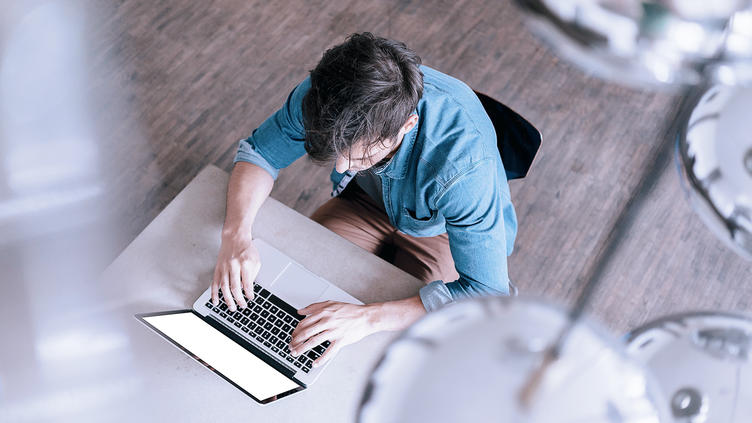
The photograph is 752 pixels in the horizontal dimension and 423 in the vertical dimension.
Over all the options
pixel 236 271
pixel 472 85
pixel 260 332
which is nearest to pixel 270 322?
pixel 260 332

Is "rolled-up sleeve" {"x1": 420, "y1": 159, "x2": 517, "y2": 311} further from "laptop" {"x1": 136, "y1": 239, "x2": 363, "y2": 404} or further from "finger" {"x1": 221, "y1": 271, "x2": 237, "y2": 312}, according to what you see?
"finger" {"x1": 221, "y1": 271, "x2": 237, "y2": 312}

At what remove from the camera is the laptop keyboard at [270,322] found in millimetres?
1354

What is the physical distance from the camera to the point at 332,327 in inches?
51.9

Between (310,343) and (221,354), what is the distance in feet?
0.68

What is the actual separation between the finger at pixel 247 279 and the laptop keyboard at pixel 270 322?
2 cm

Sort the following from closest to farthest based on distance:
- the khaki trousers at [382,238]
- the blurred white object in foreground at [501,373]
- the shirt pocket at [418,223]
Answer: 1. the blurred white object in foreground at [501,373]
2. the shirt pocket at [418,223]
3. the khaki trousers at [382,238]

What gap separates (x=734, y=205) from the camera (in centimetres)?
50

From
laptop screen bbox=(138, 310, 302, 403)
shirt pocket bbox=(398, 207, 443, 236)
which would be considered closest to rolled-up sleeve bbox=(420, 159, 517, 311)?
shirt pocket bbox=(398, 207, 443, 236)

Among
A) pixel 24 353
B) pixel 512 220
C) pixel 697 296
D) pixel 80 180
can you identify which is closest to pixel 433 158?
pixel 512 220

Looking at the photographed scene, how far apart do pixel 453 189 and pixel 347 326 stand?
0.39 m

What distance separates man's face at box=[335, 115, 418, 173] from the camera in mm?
1311

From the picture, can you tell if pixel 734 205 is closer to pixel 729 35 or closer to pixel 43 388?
pixel 729 35

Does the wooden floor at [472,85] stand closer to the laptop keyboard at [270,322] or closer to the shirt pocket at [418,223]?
the shirt pocket at [418,223]

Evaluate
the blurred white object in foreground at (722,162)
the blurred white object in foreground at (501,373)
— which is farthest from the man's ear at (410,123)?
the blurred white object in foreground at (501,373)
